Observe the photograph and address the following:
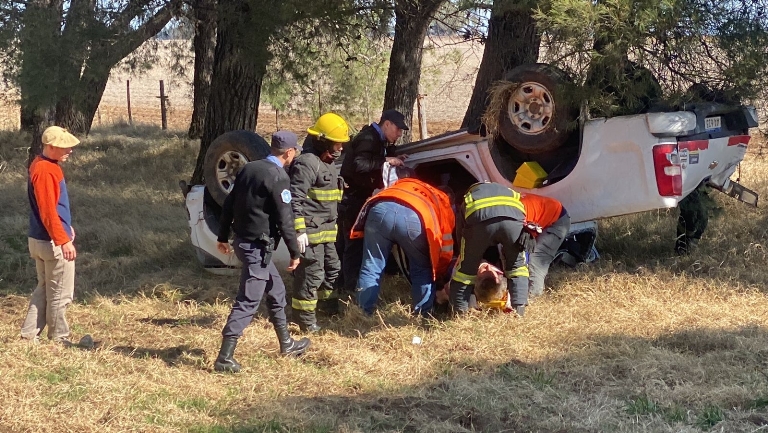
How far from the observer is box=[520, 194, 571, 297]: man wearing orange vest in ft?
20.6

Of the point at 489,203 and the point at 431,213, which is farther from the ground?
the point at 489,203

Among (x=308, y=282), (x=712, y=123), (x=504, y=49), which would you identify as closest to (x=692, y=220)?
(x=712, y=123)

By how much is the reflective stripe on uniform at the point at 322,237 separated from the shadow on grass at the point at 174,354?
1.05 meters

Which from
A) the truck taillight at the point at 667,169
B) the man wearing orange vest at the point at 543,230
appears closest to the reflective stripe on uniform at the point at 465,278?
the man wearing orange vest at the point at 543,230

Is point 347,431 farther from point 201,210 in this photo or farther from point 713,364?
point 201,210

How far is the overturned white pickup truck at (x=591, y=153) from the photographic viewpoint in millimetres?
6156

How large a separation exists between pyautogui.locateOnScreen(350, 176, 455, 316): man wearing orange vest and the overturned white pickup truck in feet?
2.20

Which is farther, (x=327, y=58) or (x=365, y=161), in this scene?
(x=327, y=58)

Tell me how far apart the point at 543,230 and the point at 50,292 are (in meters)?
3.42

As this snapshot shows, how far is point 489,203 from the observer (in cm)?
584

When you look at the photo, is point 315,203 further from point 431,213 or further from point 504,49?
point 504,49

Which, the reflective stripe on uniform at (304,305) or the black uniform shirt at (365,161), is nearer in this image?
the reflective stripe on uniform at (304,305)

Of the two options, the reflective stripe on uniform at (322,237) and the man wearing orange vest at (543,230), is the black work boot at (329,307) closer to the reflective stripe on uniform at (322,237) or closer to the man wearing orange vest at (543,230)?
the reflective stripe on uniform at (322,237)

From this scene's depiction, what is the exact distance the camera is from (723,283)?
22.0 ft
